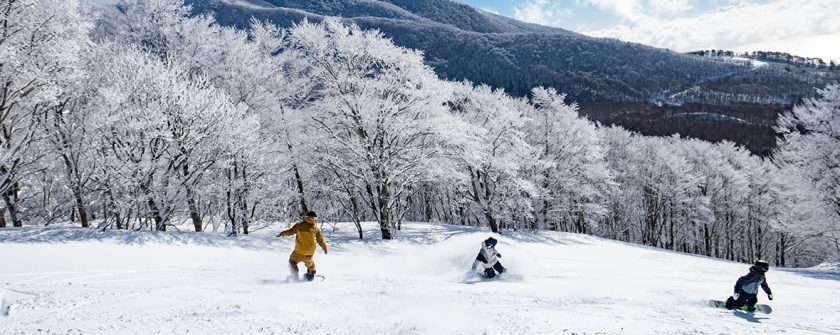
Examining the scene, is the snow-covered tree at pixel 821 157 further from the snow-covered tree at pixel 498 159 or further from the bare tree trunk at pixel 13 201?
the bare tree trunk at pixel 13 201

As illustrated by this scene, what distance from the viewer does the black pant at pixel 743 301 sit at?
9602 millimetres

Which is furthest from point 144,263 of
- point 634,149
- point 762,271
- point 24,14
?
point 634,149

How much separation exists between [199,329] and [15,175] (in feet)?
50.7

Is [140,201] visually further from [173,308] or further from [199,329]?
[199,329]

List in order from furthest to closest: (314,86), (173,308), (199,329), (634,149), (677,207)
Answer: (634,149)
(677,207)
(314,86)
(173,308)
(199,329)

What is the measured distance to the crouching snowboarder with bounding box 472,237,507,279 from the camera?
39.0ft

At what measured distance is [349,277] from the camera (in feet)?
35.4

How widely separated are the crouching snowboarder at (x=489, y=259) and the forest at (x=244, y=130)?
10292mm

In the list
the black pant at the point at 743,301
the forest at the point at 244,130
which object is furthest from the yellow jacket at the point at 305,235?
the forest at the point at 244,130

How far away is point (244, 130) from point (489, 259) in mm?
12751

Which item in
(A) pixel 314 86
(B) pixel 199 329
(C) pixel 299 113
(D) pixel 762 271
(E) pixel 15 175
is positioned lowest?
(B) pixel 199 329

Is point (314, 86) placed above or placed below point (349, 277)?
above

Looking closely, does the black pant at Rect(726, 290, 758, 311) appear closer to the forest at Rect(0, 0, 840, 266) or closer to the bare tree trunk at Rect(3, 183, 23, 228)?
the forest at Rect(0, 0, 840, 266)

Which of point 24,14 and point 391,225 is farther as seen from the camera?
point 391,225
